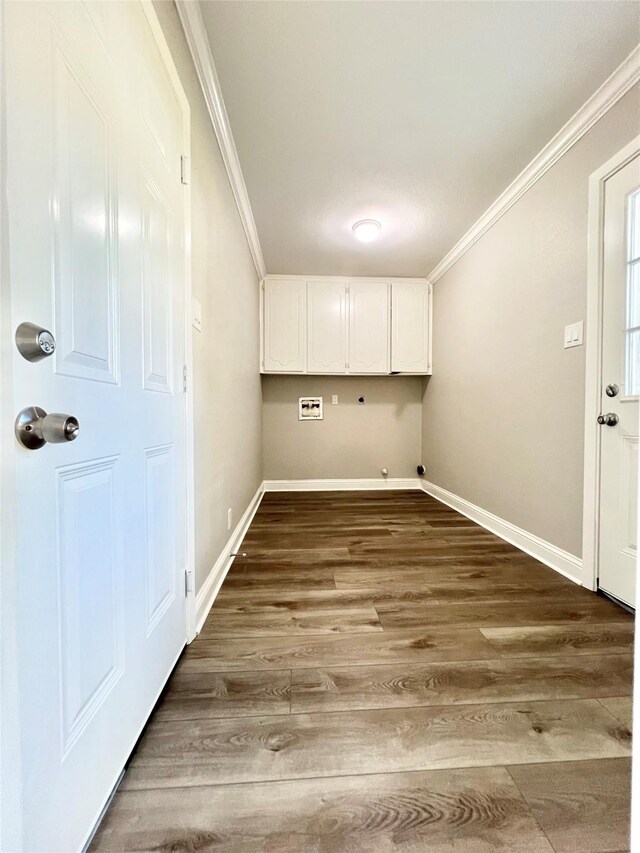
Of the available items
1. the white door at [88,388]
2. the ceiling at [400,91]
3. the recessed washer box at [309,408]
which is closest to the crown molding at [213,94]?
the ceiling at [400,91]

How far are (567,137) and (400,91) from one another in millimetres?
972

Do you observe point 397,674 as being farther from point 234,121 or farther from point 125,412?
point 234,121

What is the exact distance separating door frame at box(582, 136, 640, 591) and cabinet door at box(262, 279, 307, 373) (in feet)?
8.45

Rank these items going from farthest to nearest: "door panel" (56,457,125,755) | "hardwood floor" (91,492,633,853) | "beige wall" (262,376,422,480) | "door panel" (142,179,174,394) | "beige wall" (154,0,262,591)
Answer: "beige wall" (262,376,422,480) → "beige wall" (154,0,262,591) → "door panel" (142,179,174,394) → "hardwood floor" (91,492,633,853) → "door panel" (56,457,125,755)

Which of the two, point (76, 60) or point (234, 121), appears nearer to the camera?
point (76, 60)

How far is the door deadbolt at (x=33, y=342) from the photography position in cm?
51

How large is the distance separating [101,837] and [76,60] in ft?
5.20

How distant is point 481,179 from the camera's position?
2207mm

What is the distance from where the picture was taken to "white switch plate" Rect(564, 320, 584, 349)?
1.78 metres

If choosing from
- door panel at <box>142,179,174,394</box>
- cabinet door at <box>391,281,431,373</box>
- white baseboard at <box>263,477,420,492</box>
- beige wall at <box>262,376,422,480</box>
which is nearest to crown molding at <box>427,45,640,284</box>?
cabinet door at <box>391,281,431,373</box>

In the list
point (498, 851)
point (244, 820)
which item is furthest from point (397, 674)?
point (244, 820)

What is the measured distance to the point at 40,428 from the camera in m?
0.53

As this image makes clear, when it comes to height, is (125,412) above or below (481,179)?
below

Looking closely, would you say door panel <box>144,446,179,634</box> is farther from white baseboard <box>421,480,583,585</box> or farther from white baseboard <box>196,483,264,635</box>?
white baseboard <box>421,480,583,585</box>
